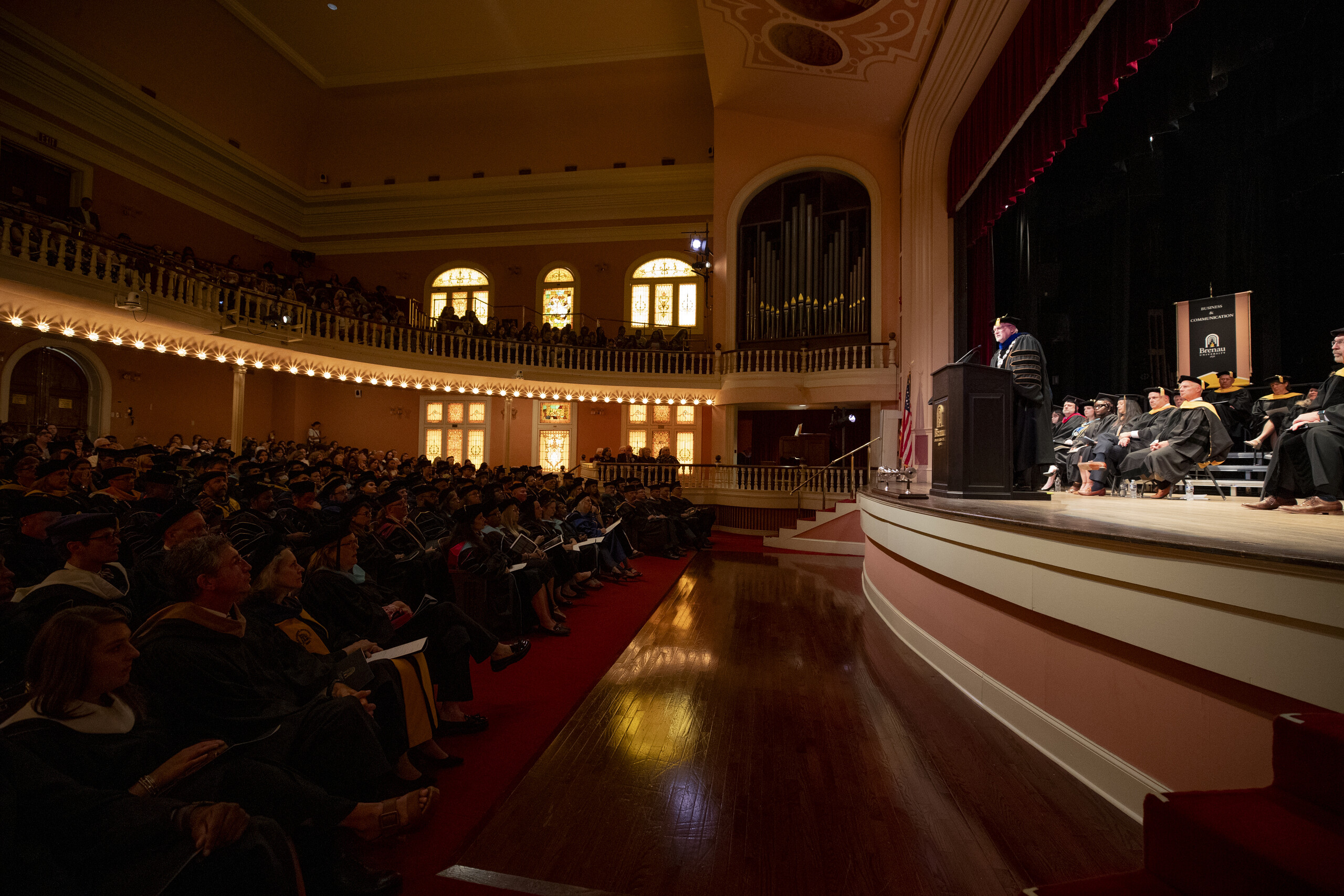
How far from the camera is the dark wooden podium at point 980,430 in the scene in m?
4.18

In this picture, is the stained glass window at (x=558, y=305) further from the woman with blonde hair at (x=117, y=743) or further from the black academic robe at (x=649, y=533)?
the woman with blonde hair at (x=117, y=743)

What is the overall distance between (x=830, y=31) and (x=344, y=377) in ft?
33.8

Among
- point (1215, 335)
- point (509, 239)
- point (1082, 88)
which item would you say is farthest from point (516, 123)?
point (1215, 335)

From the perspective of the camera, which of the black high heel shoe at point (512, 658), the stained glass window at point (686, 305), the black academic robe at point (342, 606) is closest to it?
the black academic robe at point (342, 606)

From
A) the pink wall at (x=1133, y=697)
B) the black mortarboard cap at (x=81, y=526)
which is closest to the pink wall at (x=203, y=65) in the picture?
the black mortarboard cap at (x=81, y=526)

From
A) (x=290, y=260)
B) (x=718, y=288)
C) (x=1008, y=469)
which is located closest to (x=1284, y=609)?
(x=1008, y=469)

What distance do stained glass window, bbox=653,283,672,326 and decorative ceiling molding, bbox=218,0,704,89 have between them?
5.32 meters

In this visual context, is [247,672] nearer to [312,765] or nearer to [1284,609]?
[312,765]

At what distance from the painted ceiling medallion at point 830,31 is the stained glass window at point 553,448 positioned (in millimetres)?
8976

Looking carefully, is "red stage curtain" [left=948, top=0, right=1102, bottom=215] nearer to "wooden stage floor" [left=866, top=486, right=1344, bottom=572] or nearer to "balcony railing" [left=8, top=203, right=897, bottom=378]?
"wooden stage floor" [left=866, top=486, right=1344, bottom=572]

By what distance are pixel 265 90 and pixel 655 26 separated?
944 cm

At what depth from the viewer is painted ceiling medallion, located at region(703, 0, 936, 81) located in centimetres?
850

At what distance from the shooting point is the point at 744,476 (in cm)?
1177

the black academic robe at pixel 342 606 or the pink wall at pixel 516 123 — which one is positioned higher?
the pink wall at pixel 516 123
